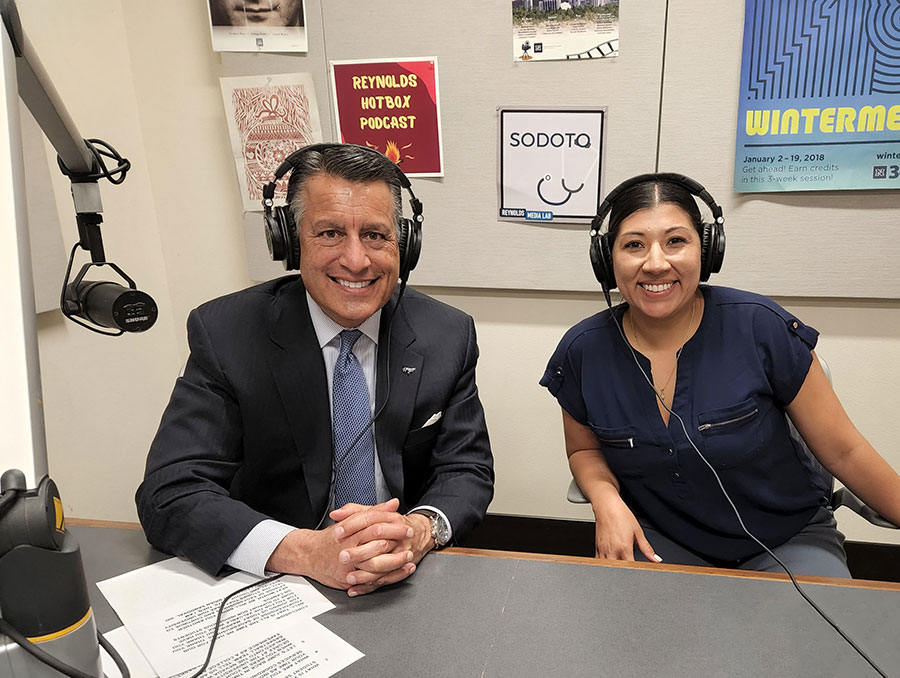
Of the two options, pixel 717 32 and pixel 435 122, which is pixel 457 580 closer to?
pixel 435 122

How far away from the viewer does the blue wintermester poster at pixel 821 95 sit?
171cm

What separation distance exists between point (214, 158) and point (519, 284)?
1117 mm

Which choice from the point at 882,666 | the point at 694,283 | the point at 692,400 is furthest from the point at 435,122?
the point at 882,666

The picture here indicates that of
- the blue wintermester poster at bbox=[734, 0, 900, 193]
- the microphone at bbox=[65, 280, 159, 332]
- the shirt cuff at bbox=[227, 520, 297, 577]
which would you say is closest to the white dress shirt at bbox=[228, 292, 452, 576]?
the shirt cuff at bbox=[227, 520, 297, 577]

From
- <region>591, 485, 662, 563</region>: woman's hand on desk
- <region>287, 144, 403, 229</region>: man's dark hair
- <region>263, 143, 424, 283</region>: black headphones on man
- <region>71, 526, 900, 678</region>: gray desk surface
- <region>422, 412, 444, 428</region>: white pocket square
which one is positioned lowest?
<region>591, 485, 662, 563</region>: woman's hand on desk

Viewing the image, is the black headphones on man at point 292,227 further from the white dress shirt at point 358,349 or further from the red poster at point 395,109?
the red poster at point 395,109

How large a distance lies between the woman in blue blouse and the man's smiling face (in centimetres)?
43

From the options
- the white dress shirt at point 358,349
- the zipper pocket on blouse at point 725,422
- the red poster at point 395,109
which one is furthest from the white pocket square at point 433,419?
the red poster at point 395,109

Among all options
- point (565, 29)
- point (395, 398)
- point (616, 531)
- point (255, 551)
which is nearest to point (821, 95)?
point (565, 29)

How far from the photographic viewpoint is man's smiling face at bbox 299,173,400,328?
4.02 ft

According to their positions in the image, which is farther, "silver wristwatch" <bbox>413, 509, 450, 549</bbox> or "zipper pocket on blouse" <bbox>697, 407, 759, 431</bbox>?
"zipper pocket on blouse" <bbox>697, 407, 759, 431</bbox>

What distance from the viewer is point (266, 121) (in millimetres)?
2090

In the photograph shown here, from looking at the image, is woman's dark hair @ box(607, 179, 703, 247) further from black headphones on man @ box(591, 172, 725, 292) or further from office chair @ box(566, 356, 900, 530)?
office chair @ box(566, 356, 900, 530)

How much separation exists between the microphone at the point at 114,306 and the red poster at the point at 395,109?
1.22 m
